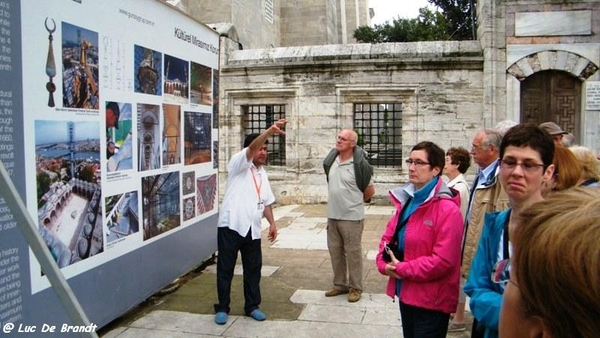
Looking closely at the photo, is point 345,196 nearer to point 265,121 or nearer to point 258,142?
point 258,142

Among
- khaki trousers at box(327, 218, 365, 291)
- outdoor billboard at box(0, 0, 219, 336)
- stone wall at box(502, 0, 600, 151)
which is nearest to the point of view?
outdoor billboard at box(0, 0, 219, 336)

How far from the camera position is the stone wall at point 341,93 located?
37.9 ft

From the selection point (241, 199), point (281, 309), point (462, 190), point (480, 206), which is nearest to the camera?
point (480, 206)

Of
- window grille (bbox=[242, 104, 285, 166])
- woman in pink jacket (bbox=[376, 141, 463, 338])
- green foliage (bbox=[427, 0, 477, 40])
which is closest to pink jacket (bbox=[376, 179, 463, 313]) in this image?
woman in pink jacket (bbox=[376, 141, 463, 338])

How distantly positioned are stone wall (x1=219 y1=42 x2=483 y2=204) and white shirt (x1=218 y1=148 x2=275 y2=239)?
7151 millimetres

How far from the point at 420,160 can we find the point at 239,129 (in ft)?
32.3

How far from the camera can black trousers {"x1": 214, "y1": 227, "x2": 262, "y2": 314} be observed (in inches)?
197

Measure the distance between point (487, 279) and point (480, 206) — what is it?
4.15ft

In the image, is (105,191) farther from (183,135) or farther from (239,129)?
(239,129)

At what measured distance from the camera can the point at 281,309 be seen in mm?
5309

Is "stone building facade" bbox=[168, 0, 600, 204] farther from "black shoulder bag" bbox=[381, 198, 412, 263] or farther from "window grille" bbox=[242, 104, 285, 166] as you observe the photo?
"black shoulder bag" bbox=[381, 198, 412, 263]

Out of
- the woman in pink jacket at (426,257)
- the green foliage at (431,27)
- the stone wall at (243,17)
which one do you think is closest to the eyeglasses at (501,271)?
the woman in pink jacket at (426,257)

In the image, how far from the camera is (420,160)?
344 cm

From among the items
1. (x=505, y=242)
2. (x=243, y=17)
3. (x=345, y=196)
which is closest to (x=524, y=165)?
(x=505, y=242)
